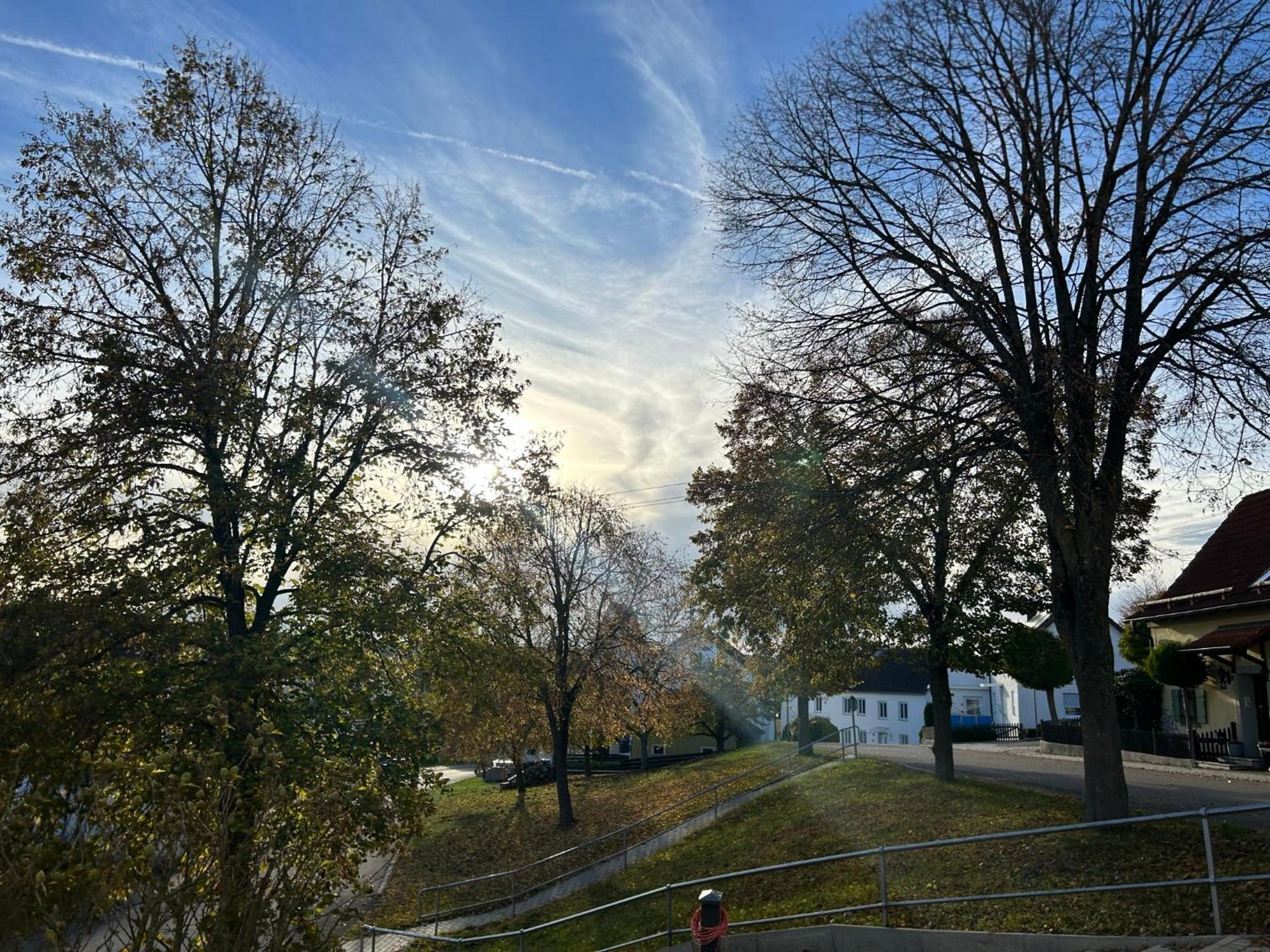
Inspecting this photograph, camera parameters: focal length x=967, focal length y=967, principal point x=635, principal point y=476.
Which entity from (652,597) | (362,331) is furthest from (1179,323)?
(652,597)

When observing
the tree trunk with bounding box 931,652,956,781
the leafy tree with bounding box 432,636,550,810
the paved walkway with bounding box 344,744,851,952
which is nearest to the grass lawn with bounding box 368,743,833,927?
the paved walkway with bounding box 344,744,851,952

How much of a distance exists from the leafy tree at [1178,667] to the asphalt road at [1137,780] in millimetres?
2810

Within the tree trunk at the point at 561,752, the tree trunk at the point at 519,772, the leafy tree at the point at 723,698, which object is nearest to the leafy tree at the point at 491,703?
the tree trunk at the point at 519,772

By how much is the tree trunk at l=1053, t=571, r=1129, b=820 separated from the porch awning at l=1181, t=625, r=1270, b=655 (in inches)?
501

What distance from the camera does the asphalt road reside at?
1598 centimetres

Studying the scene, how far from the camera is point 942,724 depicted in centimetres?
2120

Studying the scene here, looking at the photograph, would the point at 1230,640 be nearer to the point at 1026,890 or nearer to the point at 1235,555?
the point at 1235,555

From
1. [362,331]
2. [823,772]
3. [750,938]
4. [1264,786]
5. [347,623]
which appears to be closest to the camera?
[750,938]

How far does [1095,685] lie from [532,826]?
72.8 feet

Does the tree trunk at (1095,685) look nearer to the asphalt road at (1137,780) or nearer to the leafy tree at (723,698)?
the asphalt road at (1137,780)

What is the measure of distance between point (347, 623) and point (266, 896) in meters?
6.81

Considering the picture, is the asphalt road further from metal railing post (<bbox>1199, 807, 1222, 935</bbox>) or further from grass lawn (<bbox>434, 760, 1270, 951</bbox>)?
metal railing post (<bbox>1199, 807, 1222, 935</bbox>)

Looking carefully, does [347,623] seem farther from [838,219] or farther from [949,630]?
[949,630]

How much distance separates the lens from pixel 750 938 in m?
11.8
